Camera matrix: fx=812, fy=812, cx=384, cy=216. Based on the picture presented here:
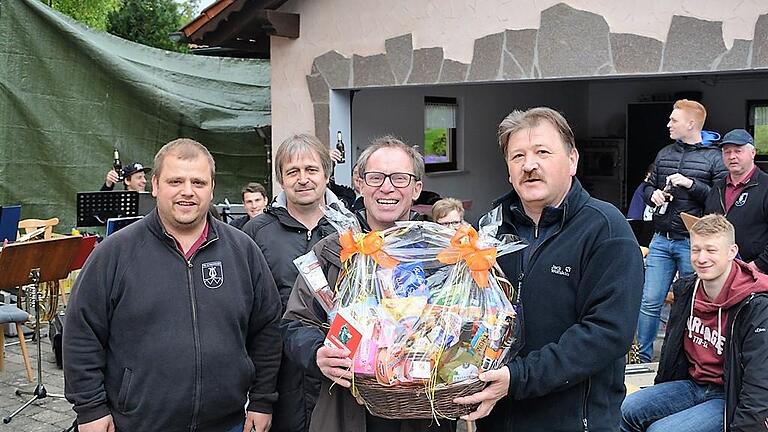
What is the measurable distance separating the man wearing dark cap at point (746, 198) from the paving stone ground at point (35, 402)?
4.55m

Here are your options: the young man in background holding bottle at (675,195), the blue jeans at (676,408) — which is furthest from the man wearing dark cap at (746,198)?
the blue jeans at (676,408)

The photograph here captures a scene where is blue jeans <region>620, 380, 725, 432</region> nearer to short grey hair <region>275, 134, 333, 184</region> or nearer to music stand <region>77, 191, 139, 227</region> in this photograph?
short grey hair <region>275, 134, 333, 184</region>

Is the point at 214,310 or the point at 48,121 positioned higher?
the point at 48,121

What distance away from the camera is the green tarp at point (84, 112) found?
9383 millimetres

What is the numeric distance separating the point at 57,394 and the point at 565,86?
34.7 ft

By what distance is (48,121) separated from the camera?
31.7 feet

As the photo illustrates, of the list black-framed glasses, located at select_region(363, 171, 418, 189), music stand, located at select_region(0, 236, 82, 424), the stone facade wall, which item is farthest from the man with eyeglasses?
the stone facade wall

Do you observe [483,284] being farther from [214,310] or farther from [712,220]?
[712,220]

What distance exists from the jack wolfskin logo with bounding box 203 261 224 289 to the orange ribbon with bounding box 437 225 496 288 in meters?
0.98

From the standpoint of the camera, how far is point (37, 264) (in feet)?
19.4

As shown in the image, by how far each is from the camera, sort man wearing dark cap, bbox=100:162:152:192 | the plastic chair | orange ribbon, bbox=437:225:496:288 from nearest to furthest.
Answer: orange ribbon, bbox=437:225:496:288
the plastic chair
man wearing dark cap, bbox=100:162:152:192

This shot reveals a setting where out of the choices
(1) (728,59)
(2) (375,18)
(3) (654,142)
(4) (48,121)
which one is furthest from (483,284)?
(3) (654,142)

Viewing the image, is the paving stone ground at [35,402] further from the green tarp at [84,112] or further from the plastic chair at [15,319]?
→ the green tarp at [84,112]

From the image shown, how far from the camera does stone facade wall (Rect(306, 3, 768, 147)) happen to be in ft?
19.5
